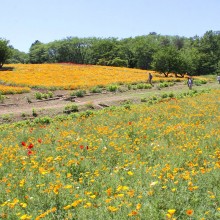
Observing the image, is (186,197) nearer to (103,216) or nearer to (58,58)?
(103,216)

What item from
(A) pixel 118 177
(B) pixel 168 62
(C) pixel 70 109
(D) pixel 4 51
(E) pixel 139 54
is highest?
(E) pixel 139 54

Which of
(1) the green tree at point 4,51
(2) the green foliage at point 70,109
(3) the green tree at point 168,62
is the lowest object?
(2) the green foliage at point 70,109

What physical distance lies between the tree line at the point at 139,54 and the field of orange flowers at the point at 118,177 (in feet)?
130

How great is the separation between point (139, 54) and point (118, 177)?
73217mm

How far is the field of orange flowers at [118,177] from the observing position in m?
4.92

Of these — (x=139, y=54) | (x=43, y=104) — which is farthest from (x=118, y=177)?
(x=139, y=54)

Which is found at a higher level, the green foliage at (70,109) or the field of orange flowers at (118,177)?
the field of orange flowers at (118,177)

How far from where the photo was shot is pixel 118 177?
639 centimetres

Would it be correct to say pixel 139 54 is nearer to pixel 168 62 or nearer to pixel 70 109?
pixel 168 62

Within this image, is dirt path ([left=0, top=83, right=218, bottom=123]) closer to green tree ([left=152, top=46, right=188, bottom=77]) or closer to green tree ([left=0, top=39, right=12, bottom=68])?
green tree ([left=152, top=46, right=188, bottom=77])

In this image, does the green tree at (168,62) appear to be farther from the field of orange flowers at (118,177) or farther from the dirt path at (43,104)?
the field of orange flowers at (118,177)

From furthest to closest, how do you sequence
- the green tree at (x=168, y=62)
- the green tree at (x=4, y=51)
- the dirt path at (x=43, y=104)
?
1. the green tree at (x=4, y=51)
2. the green tree at (x=168, y=62)
3. the dirt path at (x=43, y=104)

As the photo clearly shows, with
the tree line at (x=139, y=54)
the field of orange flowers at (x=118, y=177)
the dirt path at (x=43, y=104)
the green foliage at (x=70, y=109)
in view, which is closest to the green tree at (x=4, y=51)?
the tree line at (x=139, y=54)

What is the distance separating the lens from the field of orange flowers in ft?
16.1
